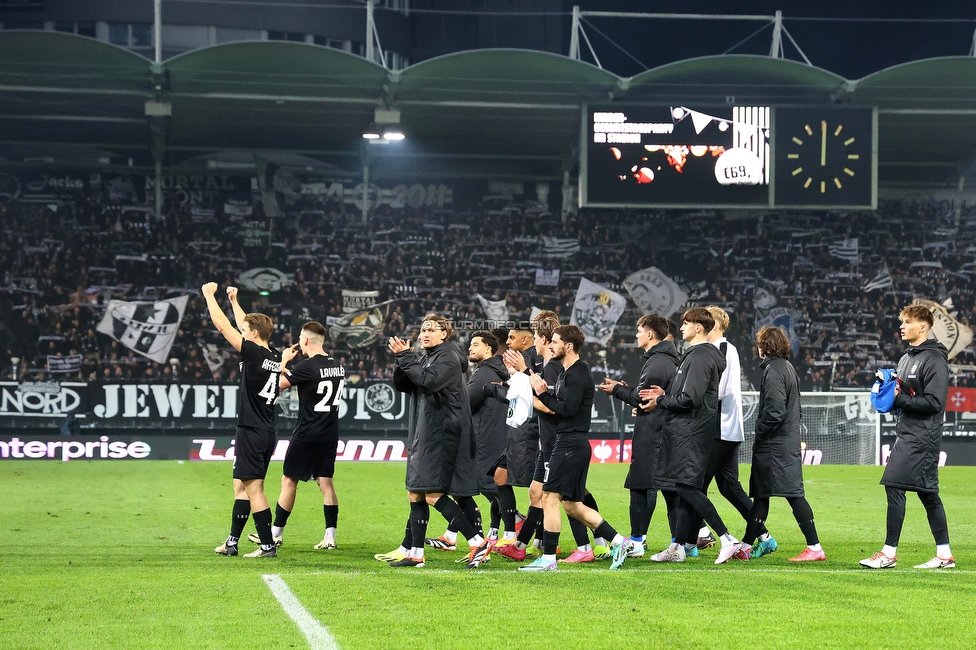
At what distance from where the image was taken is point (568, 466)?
28.9 feet

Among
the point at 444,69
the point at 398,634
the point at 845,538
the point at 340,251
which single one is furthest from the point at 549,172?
the point at 398,634

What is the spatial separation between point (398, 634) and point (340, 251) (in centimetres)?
2806

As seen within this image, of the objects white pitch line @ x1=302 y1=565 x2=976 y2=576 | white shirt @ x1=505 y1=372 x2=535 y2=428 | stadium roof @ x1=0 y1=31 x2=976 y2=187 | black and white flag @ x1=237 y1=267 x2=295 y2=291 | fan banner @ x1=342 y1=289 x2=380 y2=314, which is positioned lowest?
white pitch line @ x1=302 y1=565 x2=976 y2=576

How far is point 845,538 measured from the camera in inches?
459

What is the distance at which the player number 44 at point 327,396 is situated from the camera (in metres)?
10.7

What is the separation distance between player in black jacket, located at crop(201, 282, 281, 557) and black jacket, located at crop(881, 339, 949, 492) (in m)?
5.20

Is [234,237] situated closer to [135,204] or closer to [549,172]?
[135,204]

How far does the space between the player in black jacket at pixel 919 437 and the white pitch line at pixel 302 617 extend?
473 cm

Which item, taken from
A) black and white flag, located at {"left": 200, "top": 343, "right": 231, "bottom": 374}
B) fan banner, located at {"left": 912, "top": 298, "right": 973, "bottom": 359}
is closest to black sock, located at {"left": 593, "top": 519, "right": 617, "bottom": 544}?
black and white flag, located at {"left": 200, "top": 343, "right": 231, "bottom": 374}

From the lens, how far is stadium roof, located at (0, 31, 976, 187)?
25547mm

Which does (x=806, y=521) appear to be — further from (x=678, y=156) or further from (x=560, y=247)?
(x=560, y=247)

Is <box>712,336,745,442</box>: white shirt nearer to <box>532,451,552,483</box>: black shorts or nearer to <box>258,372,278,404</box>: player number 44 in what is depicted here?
<box>532,451,552,483</box>: black shorts

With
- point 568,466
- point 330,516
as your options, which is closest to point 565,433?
point 568,466

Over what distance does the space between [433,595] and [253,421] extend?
116 inches
